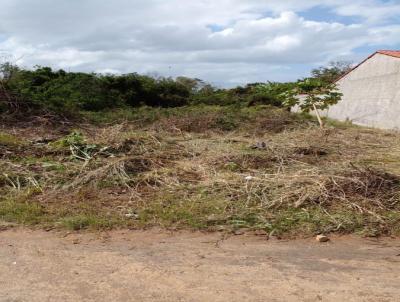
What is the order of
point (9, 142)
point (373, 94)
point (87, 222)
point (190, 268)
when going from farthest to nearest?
1. point (373, 94)
2. point (9, 142)
3. point (87, 222)
4. point (190, 268)

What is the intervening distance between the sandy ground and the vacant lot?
1.31 ft

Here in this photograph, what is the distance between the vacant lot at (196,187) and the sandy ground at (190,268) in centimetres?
40

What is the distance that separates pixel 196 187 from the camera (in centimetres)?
685

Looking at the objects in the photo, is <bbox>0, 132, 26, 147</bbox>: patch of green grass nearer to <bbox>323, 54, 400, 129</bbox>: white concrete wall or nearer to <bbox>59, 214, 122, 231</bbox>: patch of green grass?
<bbox>59, 214, 122, 231</bbox>: patch of green grass

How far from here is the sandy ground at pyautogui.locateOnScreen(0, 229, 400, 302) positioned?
3607 millimetres

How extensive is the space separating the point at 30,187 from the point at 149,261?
122 inches

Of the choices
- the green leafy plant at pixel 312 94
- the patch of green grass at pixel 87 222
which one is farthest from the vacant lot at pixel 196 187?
the green leafy plant at pixel 312 94

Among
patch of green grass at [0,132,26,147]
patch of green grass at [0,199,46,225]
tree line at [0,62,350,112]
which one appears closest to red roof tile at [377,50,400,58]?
tree line at [0,62,350,112]

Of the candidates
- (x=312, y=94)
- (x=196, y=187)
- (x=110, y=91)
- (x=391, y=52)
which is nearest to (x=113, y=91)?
(x=110, y=91)

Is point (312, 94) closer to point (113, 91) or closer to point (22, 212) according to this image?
point (113, 91)

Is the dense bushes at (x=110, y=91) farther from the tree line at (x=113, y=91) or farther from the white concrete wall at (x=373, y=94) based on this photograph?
the white concrete wall at (x=373, y=94)

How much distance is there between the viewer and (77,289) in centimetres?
366

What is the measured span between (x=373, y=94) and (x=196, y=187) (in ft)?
46.9

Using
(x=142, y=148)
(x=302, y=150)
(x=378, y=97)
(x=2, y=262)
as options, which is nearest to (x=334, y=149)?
(x=302, y=150)
